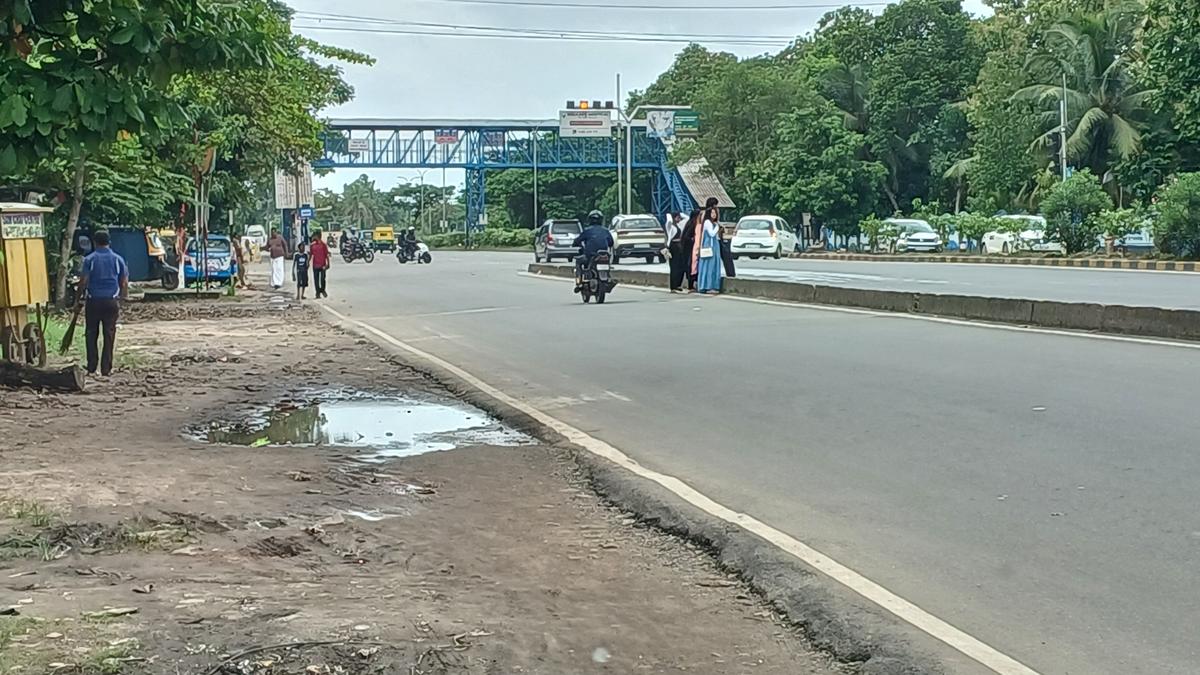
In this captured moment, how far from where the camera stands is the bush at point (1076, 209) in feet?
124

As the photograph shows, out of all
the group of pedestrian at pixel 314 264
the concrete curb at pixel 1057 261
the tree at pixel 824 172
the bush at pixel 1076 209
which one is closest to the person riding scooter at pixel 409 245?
the tree at pixel 824 172

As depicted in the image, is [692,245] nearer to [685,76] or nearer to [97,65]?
[97,65]

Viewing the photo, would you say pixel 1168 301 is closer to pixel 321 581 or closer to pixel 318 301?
pixel 321 581

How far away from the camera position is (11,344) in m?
13.3

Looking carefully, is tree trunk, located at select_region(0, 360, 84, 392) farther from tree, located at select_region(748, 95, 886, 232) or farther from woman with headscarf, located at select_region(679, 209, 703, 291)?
tree, located at select_region(748, 95, 886, 232)

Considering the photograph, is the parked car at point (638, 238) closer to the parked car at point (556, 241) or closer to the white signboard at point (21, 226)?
the parked car at point (556, 241)

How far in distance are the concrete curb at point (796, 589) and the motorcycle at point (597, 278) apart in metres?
14.3

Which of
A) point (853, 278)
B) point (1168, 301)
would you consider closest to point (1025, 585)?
point (1168, 301)

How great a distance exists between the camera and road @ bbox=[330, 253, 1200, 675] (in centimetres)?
520

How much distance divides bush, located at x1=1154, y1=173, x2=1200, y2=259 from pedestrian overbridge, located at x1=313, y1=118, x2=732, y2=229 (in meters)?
39.2

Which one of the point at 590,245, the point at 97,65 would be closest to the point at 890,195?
the point at 590,245

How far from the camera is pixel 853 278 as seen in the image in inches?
1064

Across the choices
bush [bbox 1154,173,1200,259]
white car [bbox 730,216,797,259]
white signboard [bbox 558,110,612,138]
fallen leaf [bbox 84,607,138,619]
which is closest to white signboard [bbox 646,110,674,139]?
white signboard [bbox 558,110,612,138]

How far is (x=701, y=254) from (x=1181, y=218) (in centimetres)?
1603
